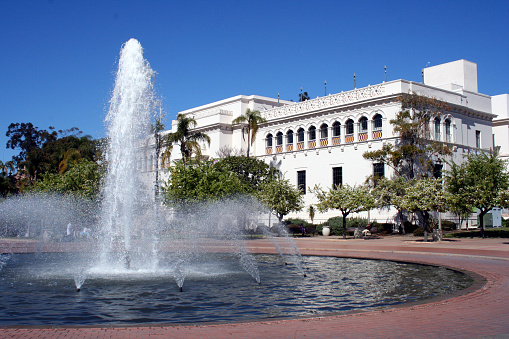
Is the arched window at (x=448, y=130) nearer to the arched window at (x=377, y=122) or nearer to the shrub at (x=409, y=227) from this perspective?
the arched window at (x=377, y=122)

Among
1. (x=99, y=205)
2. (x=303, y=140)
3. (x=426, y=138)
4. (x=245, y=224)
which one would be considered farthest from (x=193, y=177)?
(x=426, y=138)

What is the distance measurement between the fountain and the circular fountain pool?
23 millimetres

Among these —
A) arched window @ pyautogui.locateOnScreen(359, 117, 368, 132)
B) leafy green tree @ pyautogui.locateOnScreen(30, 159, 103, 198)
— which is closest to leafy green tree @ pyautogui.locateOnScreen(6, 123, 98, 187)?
leafy green tree @ pyautogui.locateOnScreen(30, 159, 103, 198)

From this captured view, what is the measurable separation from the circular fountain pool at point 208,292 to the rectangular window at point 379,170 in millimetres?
28011

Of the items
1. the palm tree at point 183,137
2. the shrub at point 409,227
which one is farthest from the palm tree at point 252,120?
the shrub at point 409,227

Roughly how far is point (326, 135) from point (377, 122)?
6619mm

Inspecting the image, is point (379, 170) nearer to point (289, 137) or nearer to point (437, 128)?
point (437, 128)

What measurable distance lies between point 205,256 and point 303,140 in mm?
33086

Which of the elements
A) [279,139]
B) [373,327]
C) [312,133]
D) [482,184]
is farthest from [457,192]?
[373,327]

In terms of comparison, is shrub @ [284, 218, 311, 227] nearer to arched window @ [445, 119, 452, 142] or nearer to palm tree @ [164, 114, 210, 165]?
palm tree @ [164, 114, 210, 165]

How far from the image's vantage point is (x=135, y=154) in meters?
18.8

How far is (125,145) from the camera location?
18.8 metres

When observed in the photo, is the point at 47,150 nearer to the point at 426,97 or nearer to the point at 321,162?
the point at 321,162

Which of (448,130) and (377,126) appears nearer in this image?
(377,126)
